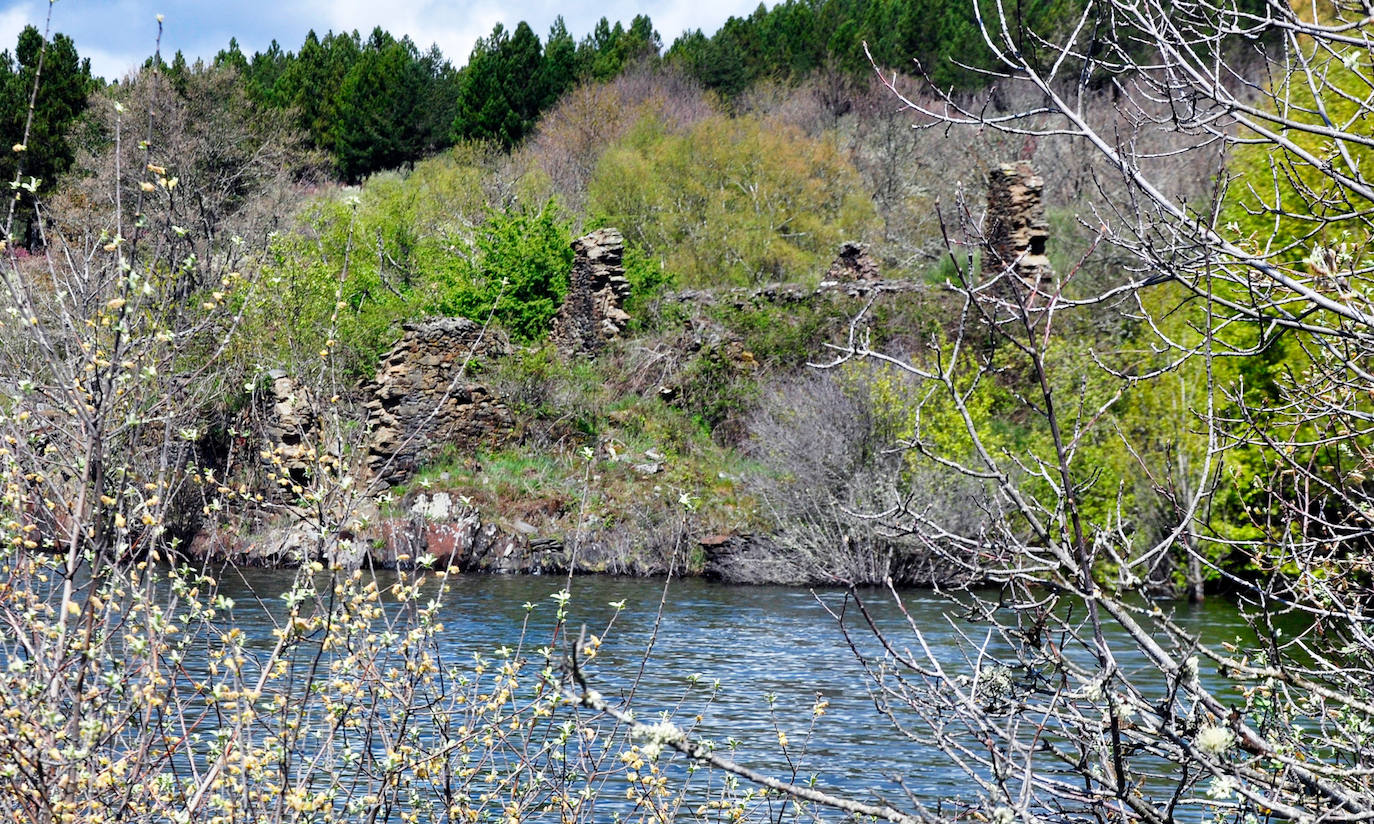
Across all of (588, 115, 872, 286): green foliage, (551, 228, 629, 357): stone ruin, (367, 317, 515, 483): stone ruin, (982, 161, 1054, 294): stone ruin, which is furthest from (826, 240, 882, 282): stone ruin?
(367, 317, 515, 483): stone ruin

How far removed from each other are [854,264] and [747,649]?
57.8ft

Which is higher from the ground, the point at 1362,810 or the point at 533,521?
the point at 1362,810

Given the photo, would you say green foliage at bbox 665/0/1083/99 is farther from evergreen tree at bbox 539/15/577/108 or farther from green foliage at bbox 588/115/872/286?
green foliage at bbox 588/115/872/286

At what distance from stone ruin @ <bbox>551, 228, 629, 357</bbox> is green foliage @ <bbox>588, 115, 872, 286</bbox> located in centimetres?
506

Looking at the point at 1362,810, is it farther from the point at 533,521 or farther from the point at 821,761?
the point at 533,521

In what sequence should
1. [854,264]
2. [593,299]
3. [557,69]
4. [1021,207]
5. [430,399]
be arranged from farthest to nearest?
[557,69] < [854,264] < [593,299] < [1021,207] < [430,399]

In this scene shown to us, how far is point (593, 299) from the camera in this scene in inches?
1222

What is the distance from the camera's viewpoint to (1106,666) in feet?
8.78

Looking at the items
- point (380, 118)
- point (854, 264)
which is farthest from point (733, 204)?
point (380, 118)

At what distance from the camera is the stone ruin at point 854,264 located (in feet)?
103

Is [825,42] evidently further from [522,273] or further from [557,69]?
[522,273]

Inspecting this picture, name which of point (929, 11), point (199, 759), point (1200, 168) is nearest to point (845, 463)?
point (199, 759)

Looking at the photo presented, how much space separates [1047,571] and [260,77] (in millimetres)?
62331

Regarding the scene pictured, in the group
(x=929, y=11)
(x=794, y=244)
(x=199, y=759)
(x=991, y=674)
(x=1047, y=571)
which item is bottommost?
(x=199, y=759)
